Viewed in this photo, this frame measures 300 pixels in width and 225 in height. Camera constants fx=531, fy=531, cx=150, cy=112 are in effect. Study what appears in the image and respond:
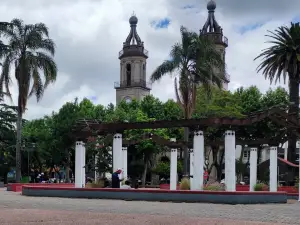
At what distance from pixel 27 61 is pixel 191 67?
44.7 feet

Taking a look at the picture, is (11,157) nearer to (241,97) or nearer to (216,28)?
(241,97)

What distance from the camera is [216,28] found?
71.6 m

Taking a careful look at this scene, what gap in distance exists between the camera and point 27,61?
39.8m

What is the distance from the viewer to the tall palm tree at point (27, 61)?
39719 mm

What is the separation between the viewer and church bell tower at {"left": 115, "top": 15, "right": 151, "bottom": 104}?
73.4 meters

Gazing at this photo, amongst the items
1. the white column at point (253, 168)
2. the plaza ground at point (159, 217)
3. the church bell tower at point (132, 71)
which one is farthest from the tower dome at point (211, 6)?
the plaza ground at point (159, 217)

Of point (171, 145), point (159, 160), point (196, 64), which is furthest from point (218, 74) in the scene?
point (159, 160)

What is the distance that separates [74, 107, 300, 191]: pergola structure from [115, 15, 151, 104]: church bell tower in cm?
4266

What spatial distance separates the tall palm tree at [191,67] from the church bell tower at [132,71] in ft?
130

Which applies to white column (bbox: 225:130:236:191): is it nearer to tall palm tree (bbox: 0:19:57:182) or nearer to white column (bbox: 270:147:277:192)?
white column (bbox: 270:147:277:192)

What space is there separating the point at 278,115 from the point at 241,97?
27.4 metres

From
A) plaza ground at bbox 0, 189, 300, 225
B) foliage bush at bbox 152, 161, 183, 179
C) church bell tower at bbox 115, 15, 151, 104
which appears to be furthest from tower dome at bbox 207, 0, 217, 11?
plaza ground at bbox 0, 189, 300, 225

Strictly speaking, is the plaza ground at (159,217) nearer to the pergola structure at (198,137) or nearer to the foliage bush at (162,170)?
the pergola structure at (198,137)

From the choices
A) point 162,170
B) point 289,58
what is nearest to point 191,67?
point 289,58
